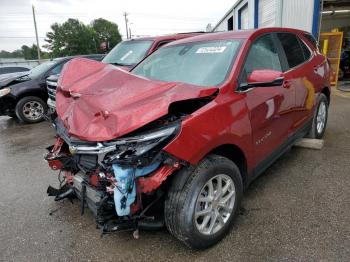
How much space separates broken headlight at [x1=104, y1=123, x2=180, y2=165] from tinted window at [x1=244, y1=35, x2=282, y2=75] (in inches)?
47.4

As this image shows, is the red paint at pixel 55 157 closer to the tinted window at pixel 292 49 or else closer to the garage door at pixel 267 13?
the tinted window at pixel 292 49

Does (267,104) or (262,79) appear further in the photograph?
(267,104)

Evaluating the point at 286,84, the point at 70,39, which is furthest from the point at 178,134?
the point at 70,39

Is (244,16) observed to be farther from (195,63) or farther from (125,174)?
(125,174)

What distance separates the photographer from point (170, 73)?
3316 millimetres

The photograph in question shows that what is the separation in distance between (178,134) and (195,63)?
1275 mm

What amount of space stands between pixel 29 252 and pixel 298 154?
3.64 m

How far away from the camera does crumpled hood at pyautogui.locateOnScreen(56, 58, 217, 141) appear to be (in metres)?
2.26

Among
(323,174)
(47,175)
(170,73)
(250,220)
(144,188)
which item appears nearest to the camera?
(144,188)

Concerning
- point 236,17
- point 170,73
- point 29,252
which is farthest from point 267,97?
point 236,17

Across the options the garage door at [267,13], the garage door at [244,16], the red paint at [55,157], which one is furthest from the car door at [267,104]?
the garage door at [244,16]

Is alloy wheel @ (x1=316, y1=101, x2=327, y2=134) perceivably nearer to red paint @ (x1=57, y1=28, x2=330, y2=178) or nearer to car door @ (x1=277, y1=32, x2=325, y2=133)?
car door @ (x1=277, y1=32, x2=325, y2=133)

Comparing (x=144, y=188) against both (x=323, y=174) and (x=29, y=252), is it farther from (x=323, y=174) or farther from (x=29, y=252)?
(x=323, y=174)

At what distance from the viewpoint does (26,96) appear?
8148mm
